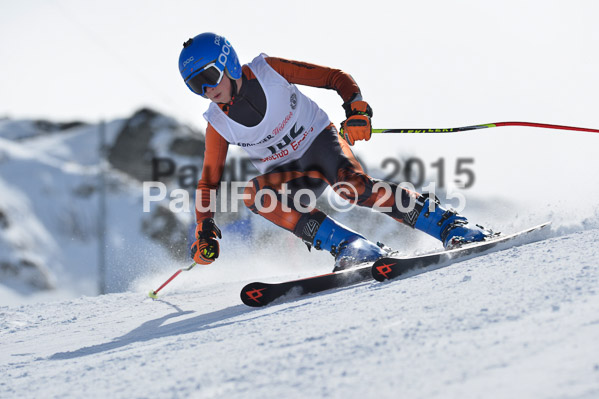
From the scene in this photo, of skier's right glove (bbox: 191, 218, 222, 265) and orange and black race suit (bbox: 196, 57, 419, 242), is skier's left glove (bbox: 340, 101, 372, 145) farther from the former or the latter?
skier's right glove (bbox: 191, 218, 222, 265)

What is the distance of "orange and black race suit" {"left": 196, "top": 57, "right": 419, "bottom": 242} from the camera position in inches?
126

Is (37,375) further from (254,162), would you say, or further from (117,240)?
(117,240)

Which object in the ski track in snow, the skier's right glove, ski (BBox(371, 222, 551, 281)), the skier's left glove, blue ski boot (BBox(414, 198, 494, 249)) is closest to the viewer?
the ski track in snow

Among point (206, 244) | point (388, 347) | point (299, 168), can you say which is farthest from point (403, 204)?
point (388, 347)

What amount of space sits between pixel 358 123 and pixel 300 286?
98 centimetres

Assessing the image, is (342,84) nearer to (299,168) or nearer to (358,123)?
(358,123)

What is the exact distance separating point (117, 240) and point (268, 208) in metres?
43.5

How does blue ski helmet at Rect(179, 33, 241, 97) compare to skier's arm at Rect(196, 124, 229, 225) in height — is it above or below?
above

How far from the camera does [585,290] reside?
156 centimetres

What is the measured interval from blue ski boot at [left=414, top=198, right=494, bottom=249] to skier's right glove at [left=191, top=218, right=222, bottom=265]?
1.23 metres

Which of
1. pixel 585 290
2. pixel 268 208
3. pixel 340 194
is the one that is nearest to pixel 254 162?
pixel 268 208

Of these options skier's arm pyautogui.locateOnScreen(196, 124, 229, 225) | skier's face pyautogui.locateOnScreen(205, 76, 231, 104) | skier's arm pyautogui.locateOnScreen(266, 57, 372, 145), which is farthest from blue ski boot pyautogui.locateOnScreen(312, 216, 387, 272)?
skier's face pyautogui.locateOnScreen(205, 76, 231, 104)

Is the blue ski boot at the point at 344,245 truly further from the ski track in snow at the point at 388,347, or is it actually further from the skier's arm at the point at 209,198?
the skier's arm at the point at 209,198

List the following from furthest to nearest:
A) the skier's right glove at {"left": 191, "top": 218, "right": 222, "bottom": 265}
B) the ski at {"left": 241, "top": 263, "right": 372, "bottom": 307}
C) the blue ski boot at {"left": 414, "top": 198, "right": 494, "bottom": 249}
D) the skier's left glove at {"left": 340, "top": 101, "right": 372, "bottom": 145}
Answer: the skier's right glove at {"left": 191, "top": 218, "right": 222, "bottom": 265} < the skier's left glove at {"left": 340, "top": 101, "right": 372, "bottom": 145} < the blue ski boot at {"left": 414, "top": 198, "right": 494, "bottom": 249} < the ski at {"left": 241, "top": 263, "right": 372, "bottom": 307}
